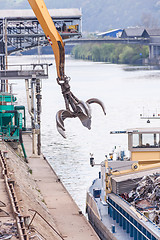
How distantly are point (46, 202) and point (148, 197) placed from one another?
9946 mm

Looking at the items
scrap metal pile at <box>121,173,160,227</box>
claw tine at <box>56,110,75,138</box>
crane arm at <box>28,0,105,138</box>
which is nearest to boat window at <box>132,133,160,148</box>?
scrap metal pile at <box>121,173,160,227</box>

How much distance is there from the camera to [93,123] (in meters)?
72.9

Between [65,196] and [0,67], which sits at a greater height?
[0,67]

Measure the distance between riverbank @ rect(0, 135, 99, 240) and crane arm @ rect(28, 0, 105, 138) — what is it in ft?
14.0

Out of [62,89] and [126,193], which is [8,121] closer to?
[126,193]

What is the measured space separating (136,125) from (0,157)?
30601mm

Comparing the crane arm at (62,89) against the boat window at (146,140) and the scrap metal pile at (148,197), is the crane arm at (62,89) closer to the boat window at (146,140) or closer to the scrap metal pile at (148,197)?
the scrap metal pile at (148,197)

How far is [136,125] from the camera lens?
67.8 m

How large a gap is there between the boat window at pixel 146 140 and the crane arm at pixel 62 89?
6850 millimetres

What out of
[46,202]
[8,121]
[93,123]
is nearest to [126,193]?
[46,202]

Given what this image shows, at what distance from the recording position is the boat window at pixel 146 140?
101 feet

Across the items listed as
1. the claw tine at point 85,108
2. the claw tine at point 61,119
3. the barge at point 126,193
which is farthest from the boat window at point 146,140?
the claw tine at point 61,119

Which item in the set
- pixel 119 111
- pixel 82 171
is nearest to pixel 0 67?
pixel 119 111

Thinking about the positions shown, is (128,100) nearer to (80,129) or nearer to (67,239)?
(80,129)
